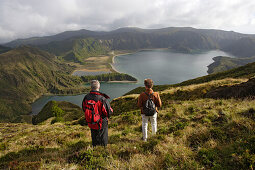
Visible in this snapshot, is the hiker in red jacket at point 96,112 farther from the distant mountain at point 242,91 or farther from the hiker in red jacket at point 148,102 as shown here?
the distant mountain at point 242,91

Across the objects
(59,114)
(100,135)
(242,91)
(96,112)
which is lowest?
(59,114)

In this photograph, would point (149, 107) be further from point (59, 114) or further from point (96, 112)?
point (59, 114)

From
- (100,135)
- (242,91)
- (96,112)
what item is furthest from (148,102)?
(242,91)

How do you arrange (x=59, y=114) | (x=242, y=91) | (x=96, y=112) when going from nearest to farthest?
(x=96, y=112) → (x=242, y=91) → (x=59, y=114)

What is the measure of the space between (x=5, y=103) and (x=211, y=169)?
10941 inches

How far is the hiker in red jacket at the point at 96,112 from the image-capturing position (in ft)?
17.5

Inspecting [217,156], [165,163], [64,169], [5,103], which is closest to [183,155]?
[165,163]

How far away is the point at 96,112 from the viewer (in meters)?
5.41

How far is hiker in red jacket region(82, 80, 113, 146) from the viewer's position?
5.34 m

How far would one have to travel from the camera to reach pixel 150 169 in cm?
410

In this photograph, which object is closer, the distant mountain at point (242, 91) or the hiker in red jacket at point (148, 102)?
the hiker in red jacket at point (148, 102)

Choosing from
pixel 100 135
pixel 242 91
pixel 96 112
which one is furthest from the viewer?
pixel 242 91

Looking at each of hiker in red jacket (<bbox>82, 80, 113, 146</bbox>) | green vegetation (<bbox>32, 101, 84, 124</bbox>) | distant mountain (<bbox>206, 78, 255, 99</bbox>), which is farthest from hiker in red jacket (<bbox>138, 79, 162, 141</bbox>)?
green vegetation (<bbox>32, 101, 84, 124</bbox>)

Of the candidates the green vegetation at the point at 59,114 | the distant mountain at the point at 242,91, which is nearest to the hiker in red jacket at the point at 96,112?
the distant mountain at the point at 242,91
